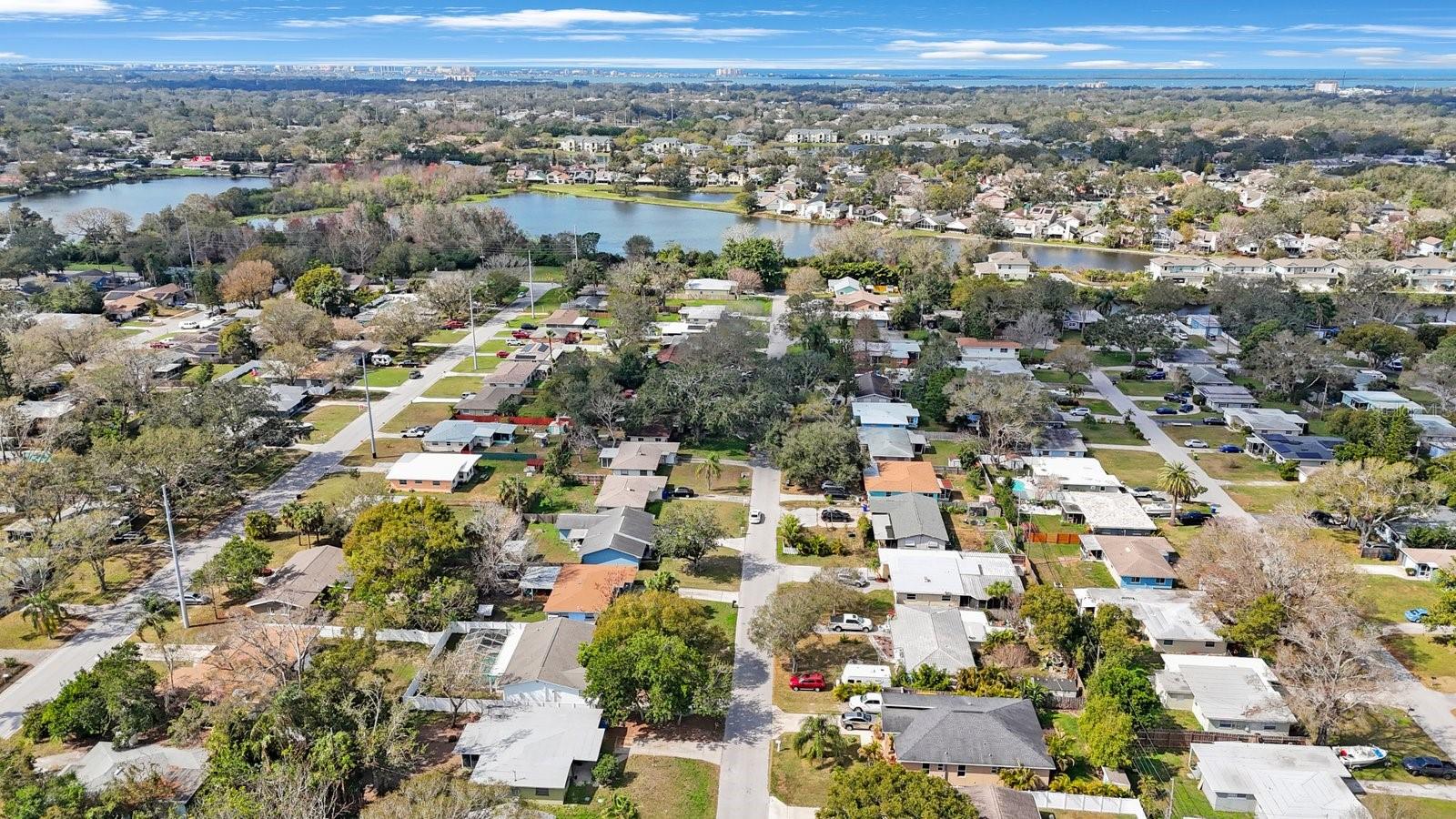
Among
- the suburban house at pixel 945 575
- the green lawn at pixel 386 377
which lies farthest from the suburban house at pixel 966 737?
the green lawn at pixel 386 377

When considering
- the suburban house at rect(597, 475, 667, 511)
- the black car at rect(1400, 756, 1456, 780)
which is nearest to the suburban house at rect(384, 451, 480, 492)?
the suburban house at rect(597, 475, 667, 511)

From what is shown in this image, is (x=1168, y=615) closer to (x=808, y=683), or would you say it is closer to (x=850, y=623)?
(x=850, y=623)

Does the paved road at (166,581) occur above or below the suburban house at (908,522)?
below

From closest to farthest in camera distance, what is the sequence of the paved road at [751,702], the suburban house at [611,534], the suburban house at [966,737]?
the paved road at [751,702] → the suburban house at [966,737] → the suburban house at [611,534]

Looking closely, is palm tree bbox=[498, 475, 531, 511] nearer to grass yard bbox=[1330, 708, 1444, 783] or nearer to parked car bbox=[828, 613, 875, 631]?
parked car bbox=[828, 613, 875, 631]

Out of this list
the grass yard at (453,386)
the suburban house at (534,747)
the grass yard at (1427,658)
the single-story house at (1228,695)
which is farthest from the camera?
the grass yard at (453,386)

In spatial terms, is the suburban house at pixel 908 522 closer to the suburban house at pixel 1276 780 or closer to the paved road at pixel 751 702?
the paved road at pixel 751 702

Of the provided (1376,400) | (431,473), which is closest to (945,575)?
(431,473)
